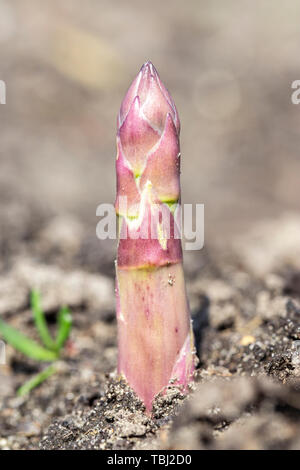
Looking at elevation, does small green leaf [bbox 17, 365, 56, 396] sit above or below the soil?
below

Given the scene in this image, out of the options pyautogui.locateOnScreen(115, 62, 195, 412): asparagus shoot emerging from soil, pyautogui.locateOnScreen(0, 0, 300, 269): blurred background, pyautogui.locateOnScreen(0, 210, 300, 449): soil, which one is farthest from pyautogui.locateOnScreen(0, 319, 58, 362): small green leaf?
pyautogui.locateOnScreen(0, 0, 300, 269): blurred background

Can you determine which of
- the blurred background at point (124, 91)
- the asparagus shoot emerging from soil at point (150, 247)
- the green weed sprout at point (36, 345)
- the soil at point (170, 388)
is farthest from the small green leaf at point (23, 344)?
the blurred background at point (124, 91)

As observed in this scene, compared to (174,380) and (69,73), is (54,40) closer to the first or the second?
(69,73)

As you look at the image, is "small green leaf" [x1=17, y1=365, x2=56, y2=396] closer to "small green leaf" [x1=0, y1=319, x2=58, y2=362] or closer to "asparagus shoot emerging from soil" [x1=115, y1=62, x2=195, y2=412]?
"small green leaf" [x1=0, y1=319, x2=58, y2=362]

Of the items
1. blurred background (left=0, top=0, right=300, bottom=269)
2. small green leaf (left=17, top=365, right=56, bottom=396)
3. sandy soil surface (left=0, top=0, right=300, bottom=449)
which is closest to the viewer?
sandy soil surface (left=0, top=0, right=300, bottom=449)

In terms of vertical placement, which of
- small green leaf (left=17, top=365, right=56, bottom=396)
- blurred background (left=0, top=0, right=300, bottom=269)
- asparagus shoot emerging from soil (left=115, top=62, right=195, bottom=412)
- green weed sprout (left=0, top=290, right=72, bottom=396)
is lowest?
small green leaf (left=17, top=365, right=56, bottom=396)

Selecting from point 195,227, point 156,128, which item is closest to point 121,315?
point 156,128

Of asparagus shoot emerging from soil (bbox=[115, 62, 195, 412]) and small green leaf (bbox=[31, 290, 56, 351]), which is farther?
small green leaf (bbox=[31, 290, 56, 351])

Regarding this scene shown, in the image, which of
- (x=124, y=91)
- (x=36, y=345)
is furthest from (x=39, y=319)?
(x=124, y=91)

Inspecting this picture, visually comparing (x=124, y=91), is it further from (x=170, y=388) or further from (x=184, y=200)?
(x=170, y=388)
